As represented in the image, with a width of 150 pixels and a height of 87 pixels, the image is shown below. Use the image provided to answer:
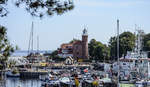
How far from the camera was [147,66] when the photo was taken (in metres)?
50.3

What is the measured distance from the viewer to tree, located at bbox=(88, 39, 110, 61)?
290 feet

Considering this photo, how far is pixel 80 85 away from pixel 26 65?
35.7 metres

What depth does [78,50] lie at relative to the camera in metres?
94.5

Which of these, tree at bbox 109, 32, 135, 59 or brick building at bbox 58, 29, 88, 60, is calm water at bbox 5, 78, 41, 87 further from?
brick building at bbox 58, 29, 88, 60

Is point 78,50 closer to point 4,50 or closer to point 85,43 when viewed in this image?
point 85,43

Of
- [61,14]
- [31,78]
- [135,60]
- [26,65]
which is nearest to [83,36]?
[26,65]

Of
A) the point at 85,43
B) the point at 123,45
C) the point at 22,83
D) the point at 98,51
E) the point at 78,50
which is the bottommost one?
the point at 22,83

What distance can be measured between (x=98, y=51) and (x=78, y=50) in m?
6.96

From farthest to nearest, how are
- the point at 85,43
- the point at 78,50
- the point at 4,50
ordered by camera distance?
1. the point at 78,50
2. the point at 85,43
3. the point at 4,50

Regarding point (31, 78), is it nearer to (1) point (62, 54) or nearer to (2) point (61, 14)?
(1) point (62, 54)

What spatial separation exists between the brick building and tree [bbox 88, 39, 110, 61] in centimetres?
191

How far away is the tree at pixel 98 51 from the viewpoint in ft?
290

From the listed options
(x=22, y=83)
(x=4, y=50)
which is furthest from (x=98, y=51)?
(x=4, y=50)

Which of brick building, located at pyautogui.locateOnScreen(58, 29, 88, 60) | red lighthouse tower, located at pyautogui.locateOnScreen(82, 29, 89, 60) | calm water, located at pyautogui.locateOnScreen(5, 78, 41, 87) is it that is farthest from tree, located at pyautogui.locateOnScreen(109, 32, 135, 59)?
calm water, located at pyautogui.locateOnScreen(5, 78, 41, 87)
